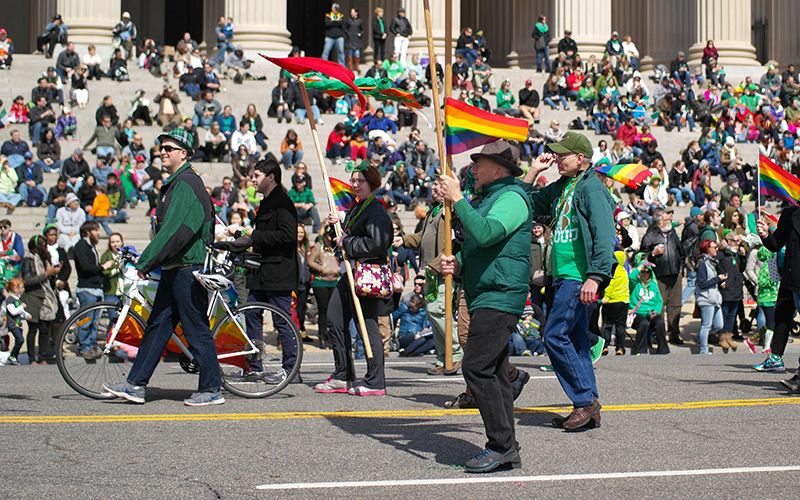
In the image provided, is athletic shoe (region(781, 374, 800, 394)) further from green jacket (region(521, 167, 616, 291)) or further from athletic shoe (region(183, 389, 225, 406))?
athletic shoe (region(183, 389, 225, 406))

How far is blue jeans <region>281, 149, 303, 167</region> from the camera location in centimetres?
2700

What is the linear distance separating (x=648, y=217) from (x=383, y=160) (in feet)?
15.8

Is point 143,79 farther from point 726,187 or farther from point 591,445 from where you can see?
point 591,445

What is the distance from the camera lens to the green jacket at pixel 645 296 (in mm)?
18781

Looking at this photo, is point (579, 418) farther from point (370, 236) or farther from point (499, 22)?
point (499, 22)

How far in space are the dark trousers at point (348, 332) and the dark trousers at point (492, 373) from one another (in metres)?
3.36

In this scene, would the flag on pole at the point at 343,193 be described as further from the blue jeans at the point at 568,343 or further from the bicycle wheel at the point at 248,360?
the blue jeans at the point at 568,343

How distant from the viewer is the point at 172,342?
1101 centimetres

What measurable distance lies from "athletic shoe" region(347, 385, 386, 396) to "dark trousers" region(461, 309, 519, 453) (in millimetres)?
3370

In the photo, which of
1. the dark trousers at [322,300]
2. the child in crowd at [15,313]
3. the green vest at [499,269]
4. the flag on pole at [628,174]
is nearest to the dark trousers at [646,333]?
the dark trousers at [322,300]

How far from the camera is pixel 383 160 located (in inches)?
1075

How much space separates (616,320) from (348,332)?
7200mm

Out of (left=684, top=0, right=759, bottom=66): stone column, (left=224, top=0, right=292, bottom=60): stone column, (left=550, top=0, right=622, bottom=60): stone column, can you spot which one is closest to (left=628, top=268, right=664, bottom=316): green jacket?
(left=224, top=0, right=292, bottom=60): stone column

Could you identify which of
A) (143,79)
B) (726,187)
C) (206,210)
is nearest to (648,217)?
(726,187)
